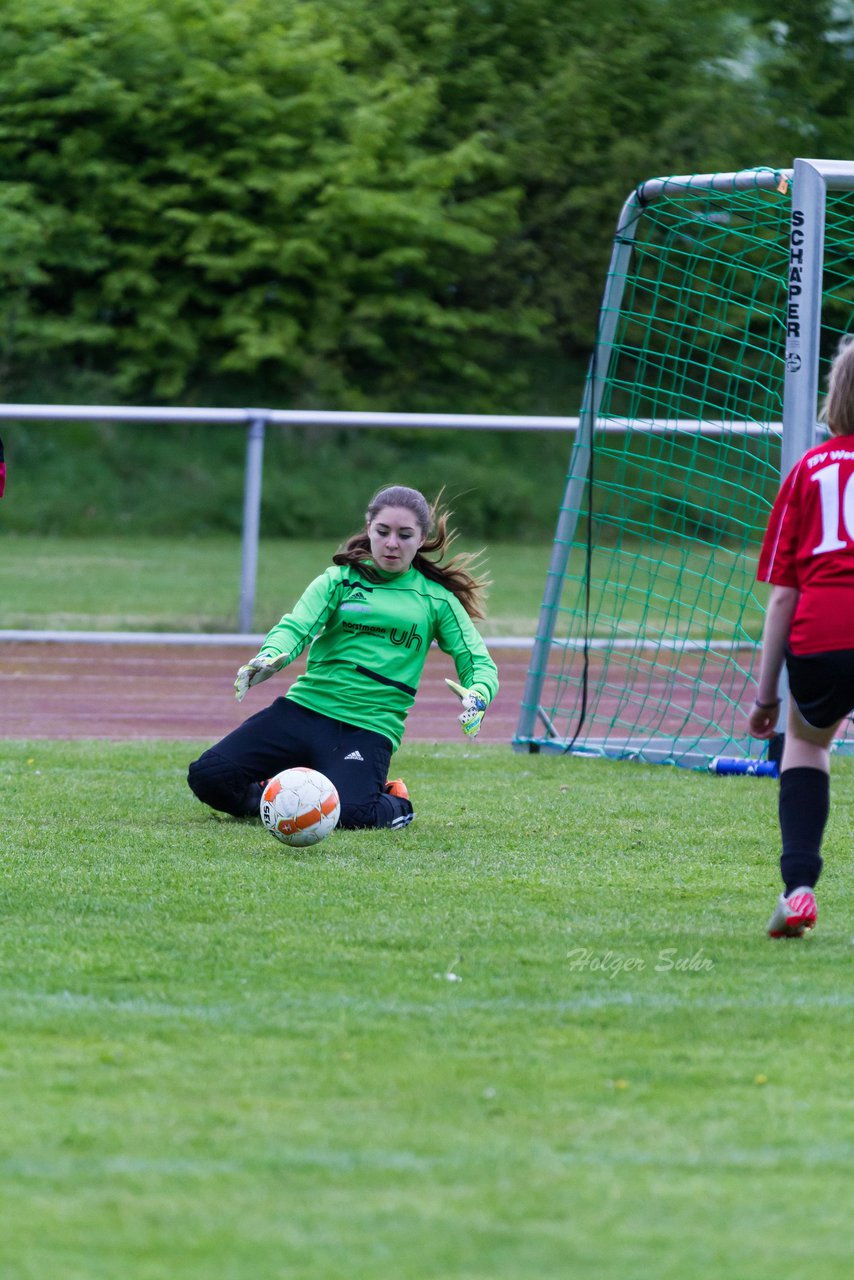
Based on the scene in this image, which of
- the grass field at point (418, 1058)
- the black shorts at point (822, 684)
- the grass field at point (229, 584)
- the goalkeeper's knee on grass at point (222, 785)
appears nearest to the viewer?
the grass field at point (418, 1058)

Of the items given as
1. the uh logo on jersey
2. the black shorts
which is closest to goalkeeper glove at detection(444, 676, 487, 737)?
the uh logo on jersey

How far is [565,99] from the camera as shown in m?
27.0

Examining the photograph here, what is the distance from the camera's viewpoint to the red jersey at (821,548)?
14.5 ft

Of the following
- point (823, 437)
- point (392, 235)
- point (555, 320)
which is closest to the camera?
point (823, 437)

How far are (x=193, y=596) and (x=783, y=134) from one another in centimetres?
1576

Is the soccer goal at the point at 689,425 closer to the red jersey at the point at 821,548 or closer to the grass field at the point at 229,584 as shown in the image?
the grass field at the point at 229,584

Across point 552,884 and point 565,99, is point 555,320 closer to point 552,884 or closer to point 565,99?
point 565,99

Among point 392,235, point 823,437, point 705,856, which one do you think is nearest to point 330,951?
point 705,856

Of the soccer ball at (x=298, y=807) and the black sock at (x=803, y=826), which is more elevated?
the black sock at (x=803, y=826)

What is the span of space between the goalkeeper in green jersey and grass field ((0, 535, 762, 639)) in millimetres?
3926

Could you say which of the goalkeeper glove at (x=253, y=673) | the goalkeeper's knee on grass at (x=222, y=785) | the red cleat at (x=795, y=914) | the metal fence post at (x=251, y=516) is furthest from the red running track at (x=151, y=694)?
the red cleat at (x=795, y=914)

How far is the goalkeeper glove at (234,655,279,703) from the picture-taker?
232 inches

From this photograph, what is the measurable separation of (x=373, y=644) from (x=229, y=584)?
11.1 m

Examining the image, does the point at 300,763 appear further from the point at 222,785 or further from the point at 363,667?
the point at 363,667
